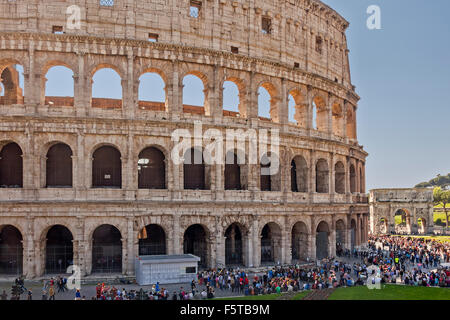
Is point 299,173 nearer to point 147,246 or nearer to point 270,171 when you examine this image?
point 270,171

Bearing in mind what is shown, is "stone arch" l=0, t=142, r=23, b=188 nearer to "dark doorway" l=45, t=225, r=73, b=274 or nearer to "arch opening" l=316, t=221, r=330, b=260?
"dark doorway" l=45, t=225, r=73, b=274

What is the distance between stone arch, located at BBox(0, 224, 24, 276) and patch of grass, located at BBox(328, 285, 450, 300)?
18.2m

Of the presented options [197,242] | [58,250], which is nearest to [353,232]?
[197,242]

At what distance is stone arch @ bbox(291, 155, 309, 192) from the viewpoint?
3125 centimetres

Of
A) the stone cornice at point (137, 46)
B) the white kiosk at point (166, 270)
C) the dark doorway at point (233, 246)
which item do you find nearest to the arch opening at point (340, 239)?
the dark doorway at point (233, 246)

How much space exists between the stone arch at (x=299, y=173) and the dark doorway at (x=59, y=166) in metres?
16.1

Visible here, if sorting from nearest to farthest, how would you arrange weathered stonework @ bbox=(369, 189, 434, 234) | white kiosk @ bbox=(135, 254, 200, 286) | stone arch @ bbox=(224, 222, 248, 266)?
white kiosk @ bbox=(135, 254, 200, 286) → stone arch @ bbox=(224, 222, 248, 266) → weathered stonework @ bbox=(369, 189, 434, 234)

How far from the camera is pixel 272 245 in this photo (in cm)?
3014

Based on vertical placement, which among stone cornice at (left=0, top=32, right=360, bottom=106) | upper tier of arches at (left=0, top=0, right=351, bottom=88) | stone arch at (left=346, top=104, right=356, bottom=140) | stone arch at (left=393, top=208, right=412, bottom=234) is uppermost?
upper tier of arches at (left=0, top=0, right=351, bottom=88)

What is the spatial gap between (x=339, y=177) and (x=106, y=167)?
19.8m

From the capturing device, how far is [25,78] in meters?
24.8

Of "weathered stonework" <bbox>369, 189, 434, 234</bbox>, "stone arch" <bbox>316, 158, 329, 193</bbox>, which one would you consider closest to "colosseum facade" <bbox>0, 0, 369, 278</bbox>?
"stone arch" <bbox>316, 158, 329, 193</bbox>
